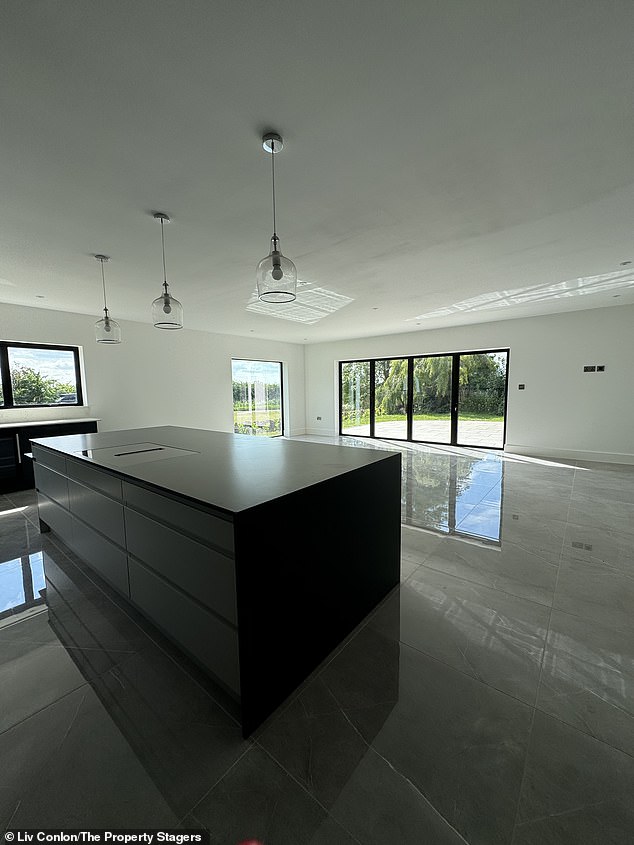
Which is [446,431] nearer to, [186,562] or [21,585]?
[186,562]

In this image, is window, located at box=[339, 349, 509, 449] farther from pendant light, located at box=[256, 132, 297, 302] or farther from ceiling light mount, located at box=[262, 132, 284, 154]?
ceiling light mount, located at box=[262, 132, 284, 154]

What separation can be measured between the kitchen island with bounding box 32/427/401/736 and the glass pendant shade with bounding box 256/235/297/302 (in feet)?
3.35

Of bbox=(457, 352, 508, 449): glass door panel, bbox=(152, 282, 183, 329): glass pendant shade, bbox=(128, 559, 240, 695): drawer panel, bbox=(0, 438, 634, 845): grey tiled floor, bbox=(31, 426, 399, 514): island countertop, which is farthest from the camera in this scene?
bbox=(457, 352, 508, 449): glass door panel

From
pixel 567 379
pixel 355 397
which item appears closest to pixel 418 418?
pixel 355 397

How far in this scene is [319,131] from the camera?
5.79 feet

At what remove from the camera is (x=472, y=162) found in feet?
6.64

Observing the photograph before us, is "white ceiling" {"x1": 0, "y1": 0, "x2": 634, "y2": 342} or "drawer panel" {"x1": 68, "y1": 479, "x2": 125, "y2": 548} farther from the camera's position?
"drawer panel" {"x1": 68, "y1": 479, "x2": 125, "y2": 548}

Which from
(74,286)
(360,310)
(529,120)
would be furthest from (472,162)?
(74,286)

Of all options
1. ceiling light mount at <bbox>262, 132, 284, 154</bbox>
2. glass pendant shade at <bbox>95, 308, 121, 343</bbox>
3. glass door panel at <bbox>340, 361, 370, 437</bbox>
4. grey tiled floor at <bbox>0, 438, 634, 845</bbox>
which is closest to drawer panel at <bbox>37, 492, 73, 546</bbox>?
grey tiled floor at <bbox>0, 438, 634, 845</bbox>

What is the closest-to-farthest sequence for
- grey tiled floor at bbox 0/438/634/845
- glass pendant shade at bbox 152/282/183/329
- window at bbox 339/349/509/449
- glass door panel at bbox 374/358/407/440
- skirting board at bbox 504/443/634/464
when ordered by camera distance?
grey tiled floor at bbox 0/438/634/845
glass pendant shade at bbox 152/282/183/329
skirting board at bbox 504/443/634/464
window at bbox 339/349/509/449
glass door panel at bbox 374/358/407/440

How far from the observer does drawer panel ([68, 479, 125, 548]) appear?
203 cm

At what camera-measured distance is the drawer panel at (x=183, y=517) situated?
4.33 feet

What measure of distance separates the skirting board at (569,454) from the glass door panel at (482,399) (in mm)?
366

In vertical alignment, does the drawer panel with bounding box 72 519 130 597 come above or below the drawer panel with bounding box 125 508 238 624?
below
